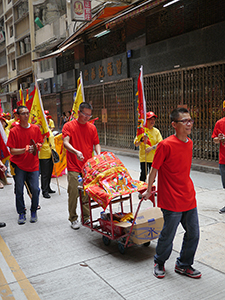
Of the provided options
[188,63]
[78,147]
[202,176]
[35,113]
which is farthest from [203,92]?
[78,147]

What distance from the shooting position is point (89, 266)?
150 inches

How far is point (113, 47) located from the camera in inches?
571

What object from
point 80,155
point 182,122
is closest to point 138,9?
point 80,155

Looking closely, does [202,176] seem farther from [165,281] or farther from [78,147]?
[165,281]

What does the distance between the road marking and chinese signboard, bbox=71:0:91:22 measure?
1148cm

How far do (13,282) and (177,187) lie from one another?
7.08 ft

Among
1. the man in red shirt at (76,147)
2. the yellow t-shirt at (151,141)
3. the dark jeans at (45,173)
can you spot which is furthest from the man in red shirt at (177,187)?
the dark jeans at (45,173)

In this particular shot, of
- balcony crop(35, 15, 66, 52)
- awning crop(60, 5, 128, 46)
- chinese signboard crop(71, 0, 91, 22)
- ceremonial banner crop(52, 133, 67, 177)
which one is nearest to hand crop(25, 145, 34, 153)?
ceremonial banner crop(52, 133, 67, 177)

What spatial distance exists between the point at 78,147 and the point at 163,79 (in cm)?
719

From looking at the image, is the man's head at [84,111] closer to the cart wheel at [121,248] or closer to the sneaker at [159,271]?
the cart wheel at [121,248]

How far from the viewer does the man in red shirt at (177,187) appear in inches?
129

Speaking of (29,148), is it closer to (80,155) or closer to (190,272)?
(80,155)

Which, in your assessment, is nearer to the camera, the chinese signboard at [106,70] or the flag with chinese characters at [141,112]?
the flag with chinese characters at [141,112]

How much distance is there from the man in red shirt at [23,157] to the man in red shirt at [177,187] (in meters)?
2.70
